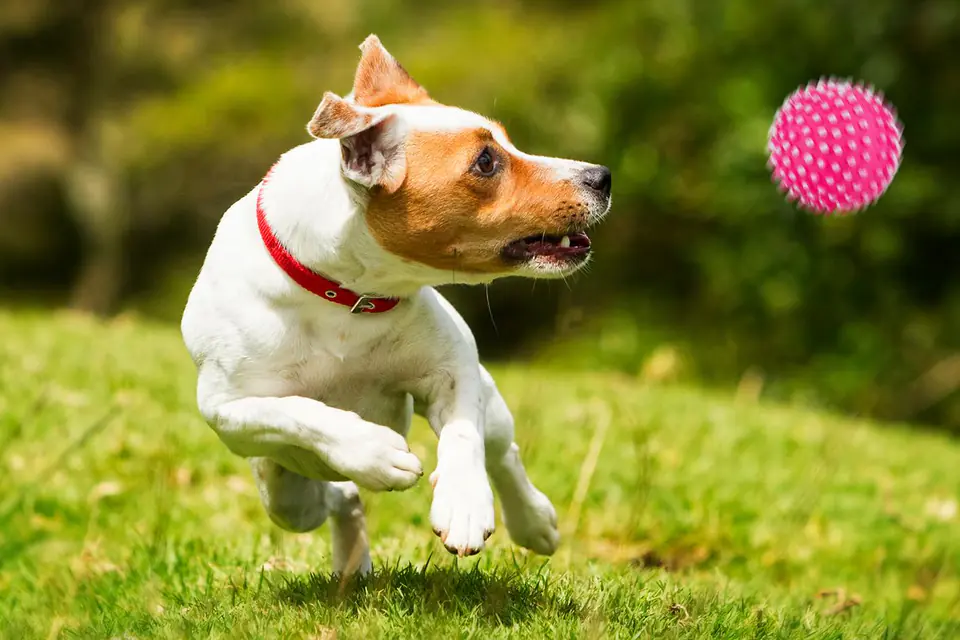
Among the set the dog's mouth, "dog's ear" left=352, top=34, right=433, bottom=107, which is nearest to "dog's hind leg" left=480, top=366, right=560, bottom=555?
the dog's mouth

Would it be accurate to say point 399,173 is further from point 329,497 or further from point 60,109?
point 60,109

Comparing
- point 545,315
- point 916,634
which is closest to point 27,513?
point 916,634

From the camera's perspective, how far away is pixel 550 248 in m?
3.62

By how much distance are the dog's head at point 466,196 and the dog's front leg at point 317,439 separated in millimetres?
535

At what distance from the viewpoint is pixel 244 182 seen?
14.9m

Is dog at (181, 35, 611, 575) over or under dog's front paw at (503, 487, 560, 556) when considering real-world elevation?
over

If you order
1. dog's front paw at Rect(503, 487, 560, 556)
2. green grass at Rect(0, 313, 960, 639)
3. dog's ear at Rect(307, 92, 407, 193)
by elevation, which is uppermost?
dog's ear at Rect(307, 92, 407, 193)

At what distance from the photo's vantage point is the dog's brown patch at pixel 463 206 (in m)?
3.52

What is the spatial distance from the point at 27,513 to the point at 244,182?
1018 centimetres

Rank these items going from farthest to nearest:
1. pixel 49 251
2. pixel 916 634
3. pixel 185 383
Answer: pixel 49 251
pixel 185 383
pixel 916 634

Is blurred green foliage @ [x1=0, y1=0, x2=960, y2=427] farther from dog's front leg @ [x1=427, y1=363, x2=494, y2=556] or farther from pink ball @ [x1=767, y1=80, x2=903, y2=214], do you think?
dog's front leg @ [x1=427, y1=363, x2=494, y2=556]

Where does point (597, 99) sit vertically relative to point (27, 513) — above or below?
above

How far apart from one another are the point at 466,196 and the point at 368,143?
31 centimetres

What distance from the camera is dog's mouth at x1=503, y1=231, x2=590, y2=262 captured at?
359 cm
